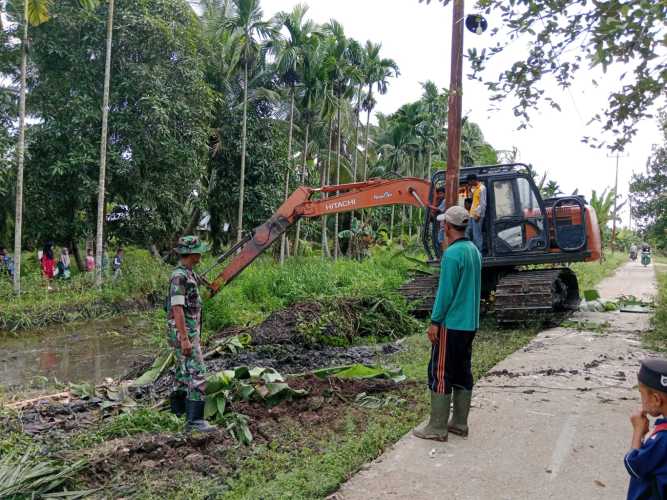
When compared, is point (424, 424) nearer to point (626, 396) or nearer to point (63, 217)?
point (626, 396)

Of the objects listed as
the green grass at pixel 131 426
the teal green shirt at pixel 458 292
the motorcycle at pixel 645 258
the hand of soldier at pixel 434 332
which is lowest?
the green grass at pixel 131 426

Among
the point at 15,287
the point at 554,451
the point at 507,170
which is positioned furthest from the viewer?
the point at 15,287

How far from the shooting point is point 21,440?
4.93 meters

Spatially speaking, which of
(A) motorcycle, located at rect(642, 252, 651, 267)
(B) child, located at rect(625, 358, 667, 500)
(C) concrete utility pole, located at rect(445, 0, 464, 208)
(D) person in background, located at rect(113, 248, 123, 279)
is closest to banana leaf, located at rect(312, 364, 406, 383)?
(C) concrete utility pole, located at rect(445, 0, 464, 208)

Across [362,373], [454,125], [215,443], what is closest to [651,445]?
[215,443]

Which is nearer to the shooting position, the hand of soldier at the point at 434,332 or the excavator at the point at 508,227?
the hand of soldier at the point at 434,332

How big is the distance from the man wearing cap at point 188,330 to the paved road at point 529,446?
1854 millimetres

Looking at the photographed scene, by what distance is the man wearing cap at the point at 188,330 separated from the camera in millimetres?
5266

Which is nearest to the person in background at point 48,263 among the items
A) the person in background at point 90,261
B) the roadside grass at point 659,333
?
the person in background at point 90,261

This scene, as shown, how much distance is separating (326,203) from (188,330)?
621 cm

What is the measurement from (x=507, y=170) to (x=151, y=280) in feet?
40.3

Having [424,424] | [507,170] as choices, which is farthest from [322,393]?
[507,170]

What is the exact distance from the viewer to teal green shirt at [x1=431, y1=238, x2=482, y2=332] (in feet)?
15.3

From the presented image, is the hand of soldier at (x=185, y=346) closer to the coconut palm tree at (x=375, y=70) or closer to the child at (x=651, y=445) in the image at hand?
the child at (x=651, y=445)
